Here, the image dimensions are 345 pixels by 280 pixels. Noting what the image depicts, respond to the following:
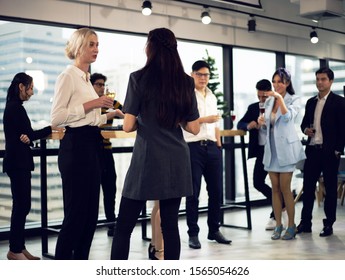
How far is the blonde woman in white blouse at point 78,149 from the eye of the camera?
3.06 m

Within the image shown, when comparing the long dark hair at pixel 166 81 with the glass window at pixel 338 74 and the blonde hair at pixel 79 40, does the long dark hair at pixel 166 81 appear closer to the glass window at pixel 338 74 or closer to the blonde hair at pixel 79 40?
the blonde hair at pixel 79 40

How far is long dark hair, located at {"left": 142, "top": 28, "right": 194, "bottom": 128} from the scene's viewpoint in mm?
2670

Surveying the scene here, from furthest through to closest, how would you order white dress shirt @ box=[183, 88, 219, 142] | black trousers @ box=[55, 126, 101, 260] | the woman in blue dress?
1. the woman in blue dress
2. white dress shirt @ box=[183, 88, 219, 142]
3. black trousers @ box=[55, 126, 101, 260]

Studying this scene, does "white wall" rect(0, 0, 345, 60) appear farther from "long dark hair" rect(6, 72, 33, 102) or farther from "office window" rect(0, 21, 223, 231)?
"long dark hair" rect(6, 72, 33, 102)

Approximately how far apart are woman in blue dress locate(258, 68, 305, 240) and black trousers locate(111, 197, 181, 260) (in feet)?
7.59

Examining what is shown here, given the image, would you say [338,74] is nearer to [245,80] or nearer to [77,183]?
[245,80]

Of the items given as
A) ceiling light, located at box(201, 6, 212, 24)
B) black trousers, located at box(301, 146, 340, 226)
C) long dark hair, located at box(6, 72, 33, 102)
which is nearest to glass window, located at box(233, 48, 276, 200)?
ceiling light, located at box(201, 6, 212, 24)

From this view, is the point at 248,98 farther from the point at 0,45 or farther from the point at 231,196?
the point at 0,45

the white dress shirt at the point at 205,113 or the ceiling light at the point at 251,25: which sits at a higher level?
the ceiling light at the point at 251,25

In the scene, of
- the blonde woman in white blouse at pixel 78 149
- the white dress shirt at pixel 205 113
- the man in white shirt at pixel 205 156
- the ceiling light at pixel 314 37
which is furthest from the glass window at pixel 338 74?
the blonde woman in white blouse at pixel 78 149

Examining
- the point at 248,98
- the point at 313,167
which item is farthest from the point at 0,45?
the point at 248,98

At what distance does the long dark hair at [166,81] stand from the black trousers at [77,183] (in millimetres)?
582

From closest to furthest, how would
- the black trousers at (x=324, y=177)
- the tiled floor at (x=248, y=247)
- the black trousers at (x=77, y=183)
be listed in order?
the black trousers at (x=77, y=183) < the tiled floor at (x=248, y=247) < the black trousers at (x=324, y=177)
